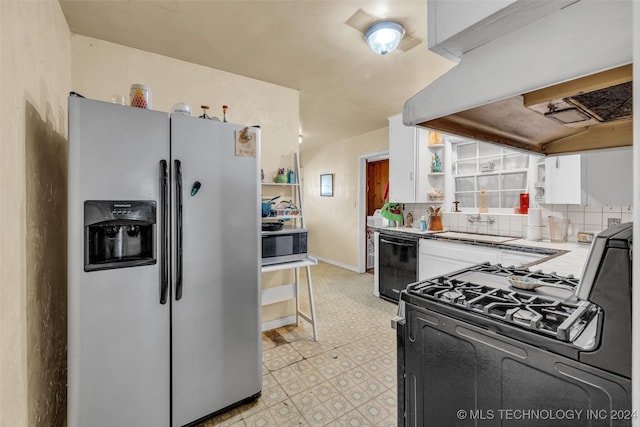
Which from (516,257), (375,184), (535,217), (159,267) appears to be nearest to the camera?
(159,267)

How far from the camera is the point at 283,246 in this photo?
2396 millimetres

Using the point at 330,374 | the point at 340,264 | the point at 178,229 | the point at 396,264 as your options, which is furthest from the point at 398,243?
the point at 178,229

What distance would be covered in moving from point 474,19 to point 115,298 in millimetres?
1760

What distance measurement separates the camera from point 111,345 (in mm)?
1391

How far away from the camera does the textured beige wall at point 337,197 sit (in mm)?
5176

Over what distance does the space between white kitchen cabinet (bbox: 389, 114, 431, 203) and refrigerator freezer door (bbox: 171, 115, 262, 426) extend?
7.79 ft

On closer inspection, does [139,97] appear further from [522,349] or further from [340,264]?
[340,264]

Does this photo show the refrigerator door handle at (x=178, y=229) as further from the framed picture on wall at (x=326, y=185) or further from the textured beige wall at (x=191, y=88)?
the framed picture on wall at (x=326, y=185)

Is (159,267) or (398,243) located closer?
(159,267)

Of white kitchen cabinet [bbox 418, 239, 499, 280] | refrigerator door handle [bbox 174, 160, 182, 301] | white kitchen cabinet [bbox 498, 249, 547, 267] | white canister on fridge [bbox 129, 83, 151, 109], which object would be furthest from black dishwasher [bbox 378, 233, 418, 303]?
white canister on fridge [bbox 129, 83, 151, 109]

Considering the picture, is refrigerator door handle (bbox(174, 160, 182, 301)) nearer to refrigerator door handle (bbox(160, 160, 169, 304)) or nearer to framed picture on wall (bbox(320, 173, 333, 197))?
refrigerator door handle (bbox(160, 160, 169, 304))

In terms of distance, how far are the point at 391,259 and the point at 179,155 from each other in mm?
2764

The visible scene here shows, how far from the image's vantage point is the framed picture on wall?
588 cm

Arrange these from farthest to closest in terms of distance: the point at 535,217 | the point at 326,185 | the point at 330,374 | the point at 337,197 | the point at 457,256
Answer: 1. the point at 326,185
2. the point at 337,197
3. the point at 457,256
4. the point at 535,217
5. the point at 330,374
